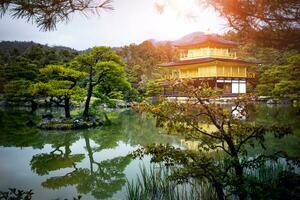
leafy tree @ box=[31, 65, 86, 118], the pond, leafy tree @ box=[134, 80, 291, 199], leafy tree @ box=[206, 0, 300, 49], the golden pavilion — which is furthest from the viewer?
the golden pavilion

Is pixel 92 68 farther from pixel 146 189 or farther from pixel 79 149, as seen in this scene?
pixel 146 189

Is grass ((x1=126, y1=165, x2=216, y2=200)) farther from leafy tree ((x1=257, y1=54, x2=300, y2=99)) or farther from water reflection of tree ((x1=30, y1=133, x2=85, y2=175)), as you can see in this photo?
leafy tree ((x1=257, y1=54, x2=300, y2=99))

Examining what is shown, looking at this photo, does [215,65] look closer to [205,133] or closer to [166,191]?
[166,191]

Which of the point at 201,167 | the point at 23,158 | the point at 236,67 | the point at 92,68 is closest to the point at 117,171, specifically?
the point at 23,158

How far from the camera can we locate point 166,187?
4434 millimetres

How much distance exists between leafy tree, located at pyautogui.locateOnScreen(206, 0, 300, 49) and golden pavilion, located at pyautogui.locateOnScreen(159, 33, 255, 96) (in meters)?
21.3

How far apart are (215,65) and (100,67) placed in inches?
538

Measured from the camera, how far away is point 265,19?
3.67 m

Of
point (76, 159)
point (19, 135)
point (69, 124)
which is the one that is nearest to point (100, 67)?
point (69, 124)

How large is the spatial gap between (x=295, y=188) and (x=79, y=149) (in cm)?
652

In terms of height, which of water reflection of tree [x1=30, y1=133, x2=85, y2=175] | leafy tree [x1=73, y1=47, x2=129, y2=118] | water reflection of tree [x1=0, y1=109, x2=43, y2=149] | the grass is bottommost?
water reflection of tree [x1=0, y1=109, x2=43, y2=149]

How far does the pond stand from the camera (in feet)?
17.2

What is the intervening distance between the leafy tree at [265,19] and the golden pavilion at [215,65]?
21.3m

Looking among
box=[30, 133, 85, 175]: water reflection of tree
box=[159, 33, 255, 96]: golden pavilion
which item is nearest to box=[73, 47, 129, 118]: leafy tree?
box=[30, 133, 85, 175]: water reflection of tree
